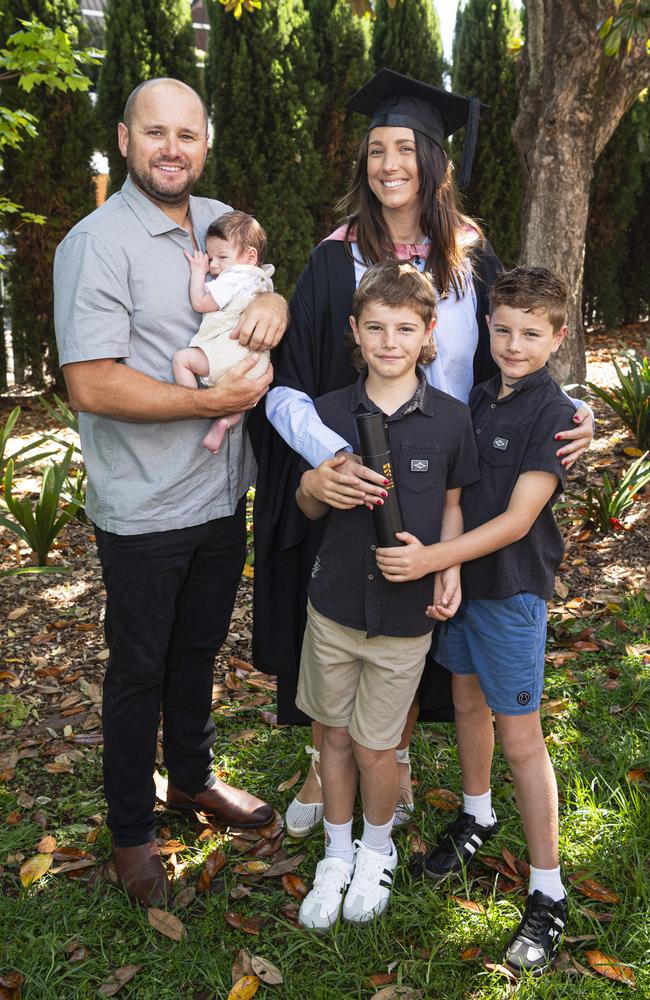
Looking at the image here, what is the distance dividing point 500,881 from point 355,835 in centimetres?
47

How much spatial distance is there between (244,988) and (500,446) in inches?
60.1

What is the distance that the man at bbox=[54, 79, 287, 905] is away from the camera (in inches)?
83.1

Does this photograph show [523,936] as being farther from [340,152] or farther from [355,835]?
[340,152]

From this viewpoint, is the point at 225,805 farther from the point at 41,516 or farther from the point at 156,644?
the point at 41,516

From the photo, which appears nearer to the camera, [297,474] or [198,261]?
[198,261]

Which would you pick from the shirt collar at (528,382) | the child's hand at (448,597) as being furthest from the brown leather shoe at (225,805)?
the shirt collar at (528,382)

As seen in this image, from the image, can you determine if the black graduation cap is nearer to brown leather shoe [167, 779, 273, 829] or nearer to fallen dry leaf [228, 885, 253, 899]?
brown leather shoe [167, 779, 273, 829]

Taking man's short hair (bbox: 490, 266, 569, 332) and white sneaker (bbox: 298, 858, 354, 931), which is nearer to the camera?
man's short hair (bbox: 490, 266, 569, 332)

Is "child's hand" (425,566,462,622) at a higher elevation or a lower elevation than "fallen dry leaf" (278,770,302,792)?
higher

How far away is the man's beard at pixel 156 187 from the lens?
218 cm

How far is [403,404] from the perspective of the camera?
217 cm

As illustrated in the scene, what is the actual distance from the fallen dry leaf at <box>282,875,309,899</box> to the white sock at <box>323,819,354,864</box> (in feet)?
0.49

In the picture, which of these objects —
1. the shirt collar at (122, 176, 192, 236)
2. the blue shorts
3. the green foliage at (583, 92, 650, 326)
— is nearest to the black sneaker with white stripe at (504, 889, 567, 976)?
the blue shorts

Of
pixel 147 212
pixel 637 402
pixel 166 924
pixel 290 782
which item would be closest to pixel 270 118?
pixel 637 402
